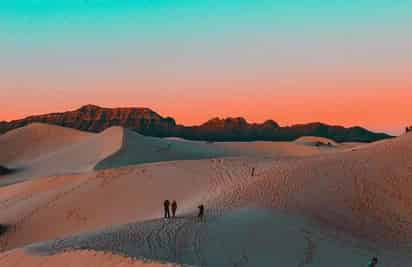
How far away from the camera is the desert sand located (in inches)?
624

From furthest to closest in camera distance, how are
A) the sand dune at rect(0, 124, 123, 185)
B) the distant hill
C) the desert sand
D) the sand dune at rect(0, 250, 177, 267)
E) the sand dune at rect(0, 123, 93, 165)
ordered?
the distant hill, the sand dune at rect(0, 123, 93, 165), the sand dune at rect(0, 124, 123, 185), the desert sand, the sand dune at rect(0, 250, 177, 267)

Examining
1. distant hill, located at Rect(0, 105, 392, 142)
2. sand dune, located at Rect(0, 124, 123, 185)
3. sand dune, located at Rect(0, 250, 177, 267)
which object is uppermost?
distant hill, located at Rect(0, 105, 392, 142)

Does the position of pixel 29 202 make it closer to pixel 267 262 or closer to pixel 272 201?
pixel 272 201

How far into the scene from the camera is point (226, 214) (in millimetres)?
20312

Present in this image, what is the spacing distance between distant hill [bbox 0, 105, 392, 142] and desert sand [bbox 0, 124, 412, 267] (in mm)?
86040

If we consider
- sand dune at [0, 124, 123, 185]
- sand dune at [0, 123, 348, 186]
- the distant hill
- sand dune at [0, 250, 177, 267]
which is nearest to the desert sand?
sand dune at [0, 250, 177, 267]

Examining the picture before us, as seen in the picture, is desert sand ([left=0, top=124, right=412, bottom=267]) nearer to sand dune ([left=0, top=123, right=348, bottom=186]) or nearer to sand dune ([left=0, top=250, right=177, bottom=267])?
sand dune ([left=0, top=250, right=177, bottom=267])

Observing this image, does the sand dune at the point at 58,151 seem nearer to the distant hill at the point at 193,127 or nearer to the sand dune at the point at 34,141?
the sand dune at the point at 34,141

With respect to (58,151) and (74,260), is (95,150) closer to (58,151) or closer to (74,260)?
(58,151)

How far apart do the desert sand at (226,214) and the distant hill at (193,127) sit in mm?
86040

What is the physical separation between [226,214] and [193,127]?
107 metres

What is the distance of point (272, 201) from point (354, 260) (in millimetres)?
6192

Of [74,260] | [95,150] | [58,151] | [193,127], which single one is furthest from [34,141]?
[74,260]

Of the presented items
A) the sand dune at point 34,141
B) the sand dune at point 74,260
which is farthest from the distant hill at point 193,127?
the sand dune at point 74,260
